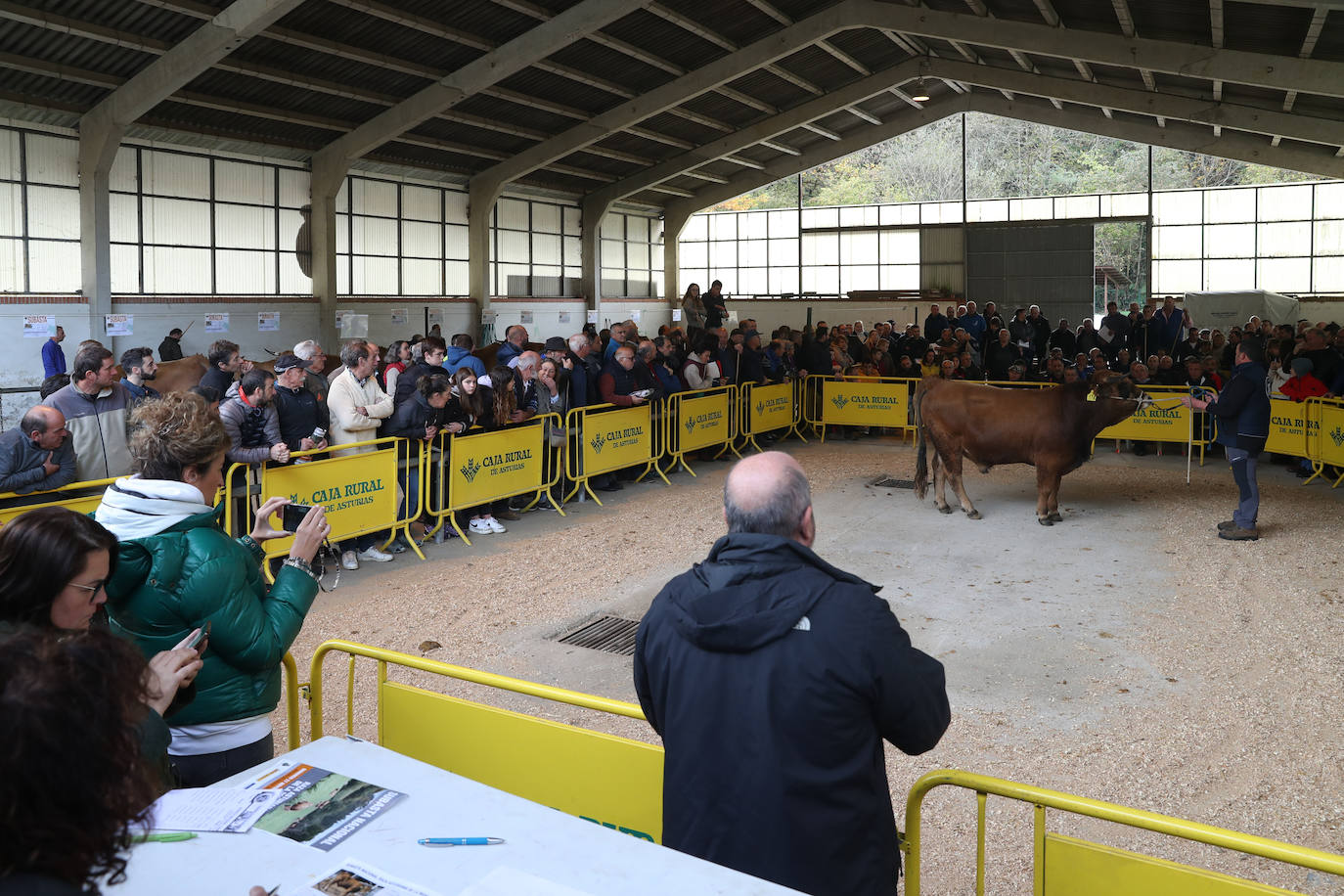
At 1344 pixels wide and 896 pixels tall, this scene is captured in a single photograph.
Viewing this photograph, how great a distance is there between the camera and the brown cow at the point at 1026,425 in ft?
35.9

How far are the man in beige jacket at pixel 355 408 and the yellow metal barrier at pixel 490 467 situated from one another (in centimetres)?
81

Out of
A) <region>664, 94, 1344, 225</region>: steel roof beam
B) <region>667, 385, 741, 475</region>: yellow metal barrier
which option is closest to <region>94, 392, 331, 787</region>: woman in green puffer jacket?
<region>667, 385, 741, 475</region>: yellow metal barrier

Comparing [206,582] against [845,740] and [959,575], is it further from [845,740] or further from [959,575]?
[959,575]

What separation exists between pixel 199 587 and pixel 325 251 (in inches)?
824

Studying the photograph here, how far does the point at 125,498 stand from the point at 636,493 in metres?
9.70

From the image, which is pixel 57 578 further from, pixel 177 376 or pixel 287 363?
pixel 177 376

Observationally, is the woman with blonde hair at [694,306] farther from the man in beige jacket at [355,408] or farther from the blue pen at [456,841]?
the blue pen at [456,841]

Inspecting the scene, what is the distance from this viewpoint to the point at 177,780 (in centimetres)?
318

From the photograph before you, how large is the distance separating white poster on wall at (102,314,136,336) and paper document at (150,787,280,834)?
18.0 meters

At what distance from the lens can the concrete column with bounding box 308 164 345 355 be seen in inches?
877

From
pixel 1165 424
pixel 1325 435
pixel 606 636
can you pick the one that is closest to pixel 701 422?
pixel 1165 424

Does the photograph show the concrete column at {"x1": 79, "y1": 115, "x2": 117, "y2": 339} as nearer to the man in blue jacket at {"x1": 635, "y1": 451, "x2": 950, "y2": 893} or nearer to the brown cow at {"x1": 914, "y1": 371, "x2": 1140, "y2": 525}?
the brown cow at {"x1": 914, "y1": 371, "x2": 1140, "y2": 525}

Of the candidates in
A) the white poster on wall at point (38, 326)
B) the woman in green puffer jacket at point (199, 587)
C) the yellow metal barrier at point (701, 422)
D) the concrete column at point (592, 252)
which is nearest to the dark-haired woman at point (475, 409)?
the yellow metal barrier at point (701, 422)

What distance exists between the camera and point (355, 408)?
9.11 metres
